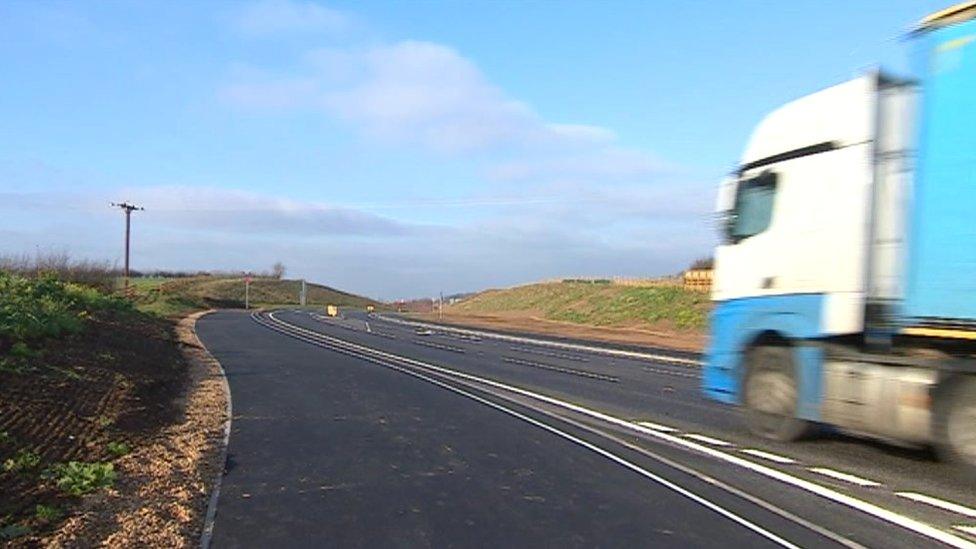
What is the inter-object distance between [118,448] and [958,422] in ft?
29.1

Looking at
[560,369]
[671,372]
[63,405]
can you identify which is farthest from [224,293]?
[63,405]

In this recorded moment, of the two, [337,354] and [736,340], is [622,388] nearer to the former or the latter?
[736,340]

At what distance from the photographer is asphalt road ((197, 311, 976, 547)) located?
684 cm

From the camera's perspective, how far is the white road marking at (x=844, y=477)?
8883mm

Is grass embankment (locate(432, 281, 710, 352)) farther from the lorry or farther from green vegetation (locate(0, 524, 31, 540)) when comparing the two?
green vegetation (locate(0, 524, 31, 540))

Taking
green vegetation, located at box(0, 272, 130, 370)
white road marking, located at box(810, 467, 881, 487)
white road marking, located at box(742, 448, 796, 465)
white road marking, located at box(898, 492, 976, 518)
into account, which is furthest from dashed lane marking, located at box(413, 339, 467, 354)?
white road marking, located at box(898, 492, 976, 518)

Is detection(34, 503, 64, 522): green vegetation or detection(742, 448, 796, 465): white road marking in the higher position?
detection(742, 448, 796, 465): white road marking

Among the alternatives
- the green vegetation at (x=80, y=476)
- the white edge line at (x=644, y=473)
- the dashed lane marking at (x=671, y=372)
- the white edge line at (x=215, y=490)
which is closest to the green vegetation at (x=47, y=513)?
the green vegetation at (x=80, y=476)

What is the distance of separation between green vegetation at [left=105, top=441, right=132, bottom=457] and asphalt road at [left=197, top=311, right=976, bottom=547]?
46.6 inches

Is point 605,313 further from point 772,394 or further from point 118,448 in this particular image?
point 118,448

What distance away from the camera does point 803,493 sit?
8297mm

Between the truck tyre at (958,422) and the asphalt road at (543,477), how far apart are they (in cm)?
32

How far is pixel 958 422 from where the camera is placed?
355 inches

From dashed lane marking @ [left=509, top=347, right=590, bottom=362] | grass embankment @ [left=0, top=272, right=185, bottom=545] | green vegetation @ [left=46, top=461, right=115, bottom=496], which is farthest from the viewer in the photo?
dashed lane marking @ [left=509, top=347, right=590, bottom=362]
